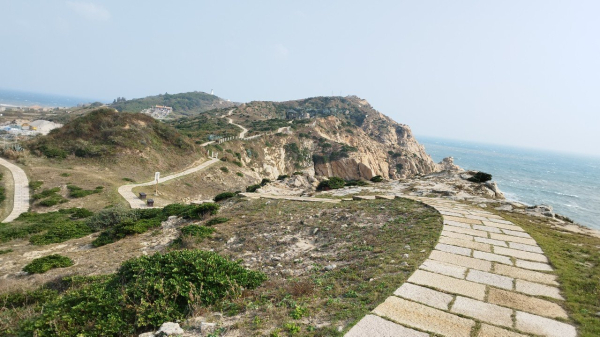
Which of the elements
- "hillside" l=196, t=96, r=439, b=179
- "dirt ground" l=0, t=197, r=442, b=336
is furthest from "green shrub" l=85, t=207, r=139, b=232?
"hillside" l=196, t=96, r=439, b=179

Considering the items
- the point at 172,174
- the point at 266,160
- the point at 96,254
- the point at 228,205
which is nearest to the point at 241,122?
the point at 266,160

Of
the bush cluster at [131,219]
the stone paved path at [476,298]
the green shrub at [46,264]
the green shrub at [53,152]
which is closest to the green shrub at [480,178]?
the stone paved path at [476,298]

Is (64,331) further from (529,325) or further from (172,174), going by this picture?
(172,174)

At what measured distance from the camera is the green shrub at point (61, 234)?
15.2 metres

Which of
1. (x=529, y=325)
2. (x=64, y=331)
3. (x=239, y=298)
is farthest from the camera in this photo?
(x=239, y=298)

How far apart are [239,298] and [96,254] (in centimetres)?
1004

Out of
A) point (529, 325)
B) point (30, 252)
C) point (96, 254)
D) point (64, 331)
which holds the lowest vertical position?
point (30, 252)

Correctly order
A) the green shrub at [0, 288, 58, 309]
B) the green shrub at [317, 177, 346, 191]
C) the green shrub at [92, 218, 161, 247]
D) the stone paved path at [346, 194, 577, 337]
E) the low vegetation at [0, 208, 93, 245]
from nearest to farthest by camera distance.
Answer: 1. the stone paved path at [346, 194, 577, 337]
2. the green shrub at [0, 288, 58, 309]
3. the green shrub at [92, 218, 161, 247]
4. the low vegetation at [0, 208, 93, 245]
5. the green shrub at [317, 177, 346, 191]

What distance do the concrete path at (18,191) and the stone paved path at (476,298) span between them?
89.0 ft

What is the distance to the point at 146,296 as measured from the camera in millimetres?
5184

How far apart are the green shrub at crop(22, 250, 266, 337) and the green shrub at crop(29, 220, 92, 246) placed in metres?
12.6

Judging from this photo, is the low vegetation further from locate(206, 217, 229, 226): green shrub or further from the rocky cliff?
the rocky cliff

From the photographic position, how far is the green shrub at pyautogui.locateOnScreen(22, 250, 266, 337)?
4.73 m

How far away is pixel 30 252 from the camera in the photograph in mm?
13562
